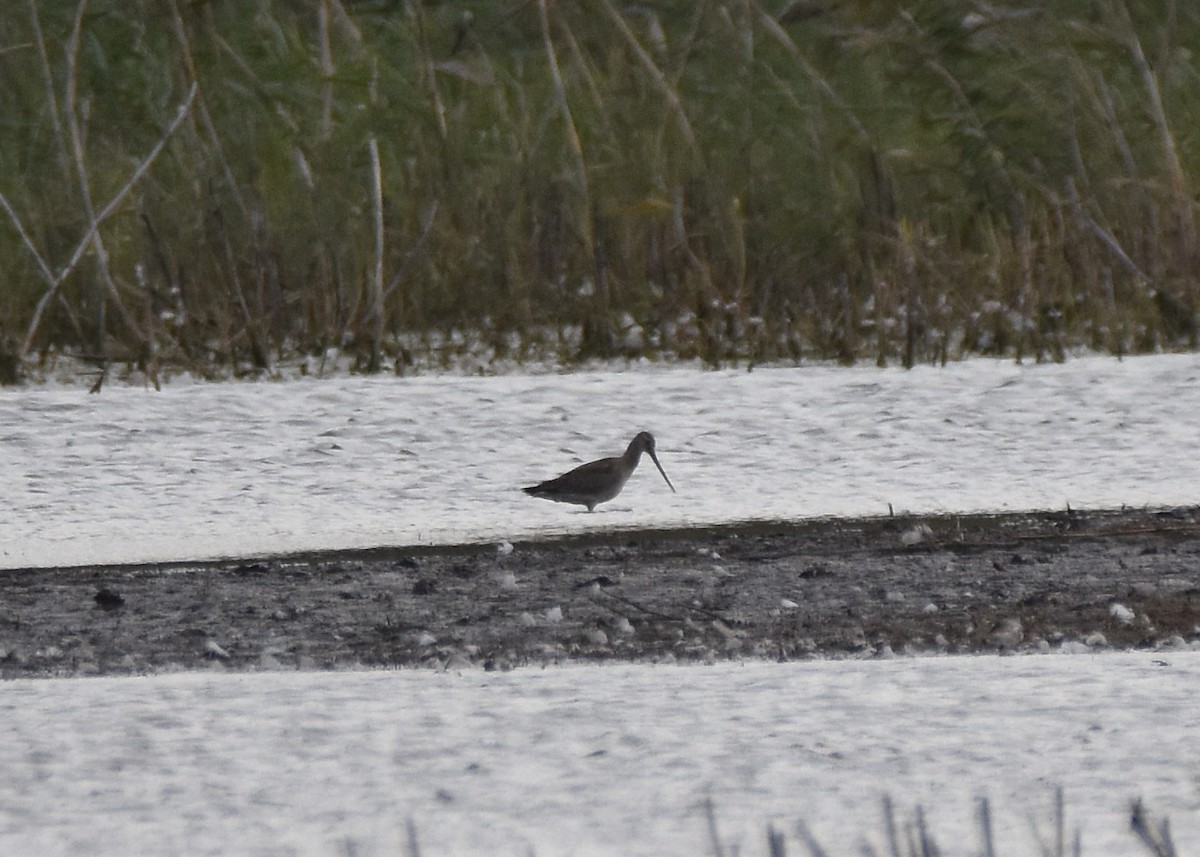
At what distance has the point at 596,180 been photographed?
11086mm

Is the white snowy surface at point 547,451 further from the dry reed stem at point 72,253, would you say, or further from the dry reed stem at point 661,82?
the dry reed stem at point 661,82

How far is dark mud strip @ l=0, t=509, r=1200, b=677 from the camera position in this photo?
15.6 ft

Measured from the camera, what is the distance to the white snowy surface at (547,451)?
22.5 ft

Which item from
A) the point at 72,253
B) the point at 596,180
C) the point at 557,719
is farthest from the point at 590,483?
the point at 72,253

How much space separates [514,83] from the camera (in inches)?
480

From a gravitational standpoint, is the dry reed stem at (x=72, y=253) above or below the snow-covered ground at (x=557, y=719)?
above

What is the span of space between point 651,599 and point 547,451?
8.44 feet

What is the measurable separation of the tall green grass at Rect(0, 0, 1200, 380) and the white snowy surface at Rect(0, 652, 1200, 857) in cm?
526

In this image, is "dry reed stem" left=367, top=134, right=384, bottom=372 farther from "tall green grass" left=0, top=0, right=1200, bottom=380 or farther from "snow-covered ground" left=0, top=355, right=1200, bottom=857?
A: "snow-covered ground" left=0, top=355, right=1200, bottom=857

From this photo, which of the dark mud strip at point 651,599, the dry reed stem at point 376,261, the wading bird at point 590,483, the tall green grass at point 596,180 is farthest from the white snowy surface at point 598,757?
the dry reed stem at point 376,261

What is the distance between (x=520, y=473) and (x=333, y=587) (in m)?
1.97

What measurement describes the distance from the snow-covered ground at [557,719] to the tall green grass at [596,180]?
2163 mm

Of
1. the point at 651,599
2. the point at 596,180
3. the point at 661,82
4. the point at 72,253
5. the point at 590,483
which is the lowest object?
the point at 651,599

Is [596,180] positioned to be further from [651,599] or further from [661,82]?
[651,599]
